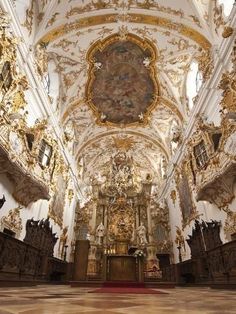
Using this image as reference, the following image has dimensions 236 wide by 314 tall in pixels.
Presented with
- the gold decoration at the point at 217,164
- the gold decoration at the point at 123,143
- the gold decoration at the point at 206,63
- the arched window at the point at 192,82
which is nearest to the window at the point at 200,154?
the gold decoration at the point at 217,164

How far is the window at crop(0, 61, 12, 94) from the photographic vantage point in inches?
305

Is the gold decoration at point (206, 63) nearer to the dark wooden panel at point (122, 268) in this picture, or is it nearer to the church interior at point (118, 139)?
the church interior at point (118, 139)

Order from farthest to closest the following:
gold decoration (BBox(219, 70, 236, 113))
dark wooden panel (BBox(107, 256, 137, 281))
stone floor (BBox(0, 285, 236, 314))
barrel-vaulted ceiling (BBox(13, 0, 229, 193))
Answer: barrel-vaulted ceiling (BBox(13, 0, 229, 193))
dark wooden panel (BBox(107, 256, 137, 281))
gold decoration (BBox(219, 70, 236, 113))
stone floor (BBox(0, 285, 236, 314))

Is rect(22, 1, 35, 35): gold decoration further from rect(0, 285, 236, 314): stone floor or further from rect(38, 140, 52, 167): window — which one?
rect(0, 285, 236, 314): stone floor

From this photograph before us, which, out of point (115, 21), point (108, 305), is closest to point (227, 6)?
point (115, 21)

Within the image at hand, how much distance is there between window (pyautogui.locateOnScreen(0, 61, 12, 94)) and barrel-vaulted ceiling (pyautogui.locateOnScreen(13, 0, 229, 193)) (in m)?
3.46

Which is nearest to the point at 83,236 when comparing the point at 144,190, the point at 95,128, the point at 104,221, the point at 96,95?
the point at 104,221

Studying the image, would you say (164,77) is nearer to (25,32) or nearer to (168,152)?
(168,152)

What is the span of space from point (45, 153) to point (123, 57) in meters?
7.53

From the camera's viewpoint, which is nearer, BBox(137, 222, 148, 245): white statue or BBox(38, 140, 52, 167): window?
BBox(38, 140, 52, 167): window

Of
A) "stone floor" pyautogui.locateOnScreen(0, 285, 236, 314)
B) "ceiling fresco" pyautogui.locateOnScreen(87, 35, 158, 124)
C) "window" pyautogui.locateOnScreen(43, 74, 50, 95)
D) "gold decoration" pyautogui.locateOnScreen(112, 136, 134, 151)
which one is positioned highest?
"ceiling fresco" pyautogui.locateOnScreen(87, 35, 158, 124)

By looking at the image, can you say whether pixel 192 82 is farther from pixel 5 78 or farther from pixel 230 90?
pixel 5 78

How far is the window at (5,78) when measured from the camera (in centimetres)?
774

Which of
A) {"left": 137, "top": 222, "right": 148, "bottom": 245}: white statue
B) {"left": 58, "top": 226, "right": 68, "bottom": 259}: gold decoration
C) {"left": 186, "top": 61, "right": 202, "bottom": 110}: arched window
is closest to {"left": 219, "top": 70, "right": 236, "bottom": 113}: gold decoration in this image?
{"left": 186, "top": 61, "right": 202, "bottom": 110}: arched window
